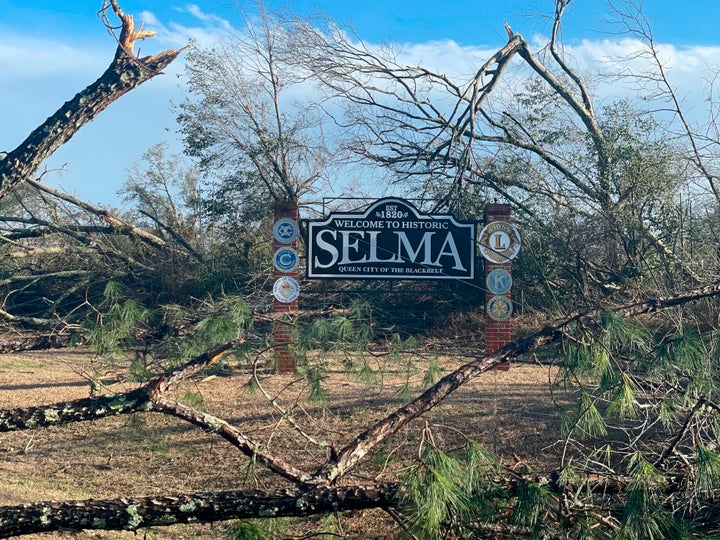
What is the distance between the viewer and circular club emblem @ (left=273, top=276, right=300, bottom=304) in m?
11.0

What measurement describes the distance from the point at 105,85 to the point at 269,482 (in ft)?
12.1

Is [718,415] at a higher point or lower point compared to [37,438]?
higher

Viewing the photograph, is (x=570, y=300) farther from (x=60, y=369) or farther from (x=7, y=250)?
(x=7, y=250)

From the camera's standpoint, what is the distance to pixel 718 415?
4.71m

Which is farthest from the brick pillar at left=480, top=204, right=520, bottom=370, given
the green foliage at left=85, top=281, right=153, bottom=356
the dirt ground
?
the green foliage at left=85, top=281, right=153, bottom=356

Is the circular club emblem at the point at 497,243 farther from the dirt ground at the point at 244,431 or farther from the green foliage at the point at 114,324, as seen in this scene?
the green foliage at the point at 114,324

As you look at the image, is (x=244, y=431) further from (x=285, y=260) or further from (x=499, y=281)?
(x=499, y=281)

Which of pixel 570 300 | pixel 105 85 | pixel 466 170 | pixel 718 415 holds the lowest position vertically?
pixel 718 415

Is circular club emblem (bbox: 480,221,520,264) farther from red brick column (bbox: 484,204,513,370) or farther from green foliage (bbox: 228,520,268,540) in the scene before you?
green foliage (bbox: 228,520,268,540)

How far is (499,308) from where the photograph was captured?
449 inches

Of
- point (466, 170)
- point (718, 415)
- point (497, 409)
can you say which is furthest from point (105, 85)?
point (466, 170)

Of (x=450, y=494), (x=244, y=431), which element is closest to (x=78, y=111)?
(x=244, y=431)

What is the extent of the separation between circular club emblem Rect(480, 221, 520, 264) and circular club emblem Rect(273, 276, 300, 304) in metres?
2.81

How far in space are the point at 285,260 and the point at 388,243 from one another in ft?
5.05
